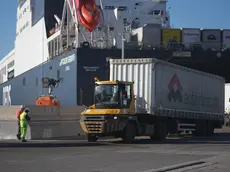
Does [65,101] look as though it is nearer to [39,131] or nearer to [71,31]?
[71,31]

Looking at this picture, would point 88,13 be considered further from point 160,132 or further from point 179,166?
point 179,166

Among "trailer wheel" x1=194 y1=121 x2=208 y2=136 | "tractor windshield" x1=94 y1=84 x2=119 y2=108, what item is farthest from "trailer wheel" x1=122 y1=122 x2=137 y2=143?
"trailer wheel" x1=194 y1=121 x2=208 y2=136

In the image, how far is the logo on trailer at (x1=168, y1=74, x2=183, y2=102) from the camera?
2309cm

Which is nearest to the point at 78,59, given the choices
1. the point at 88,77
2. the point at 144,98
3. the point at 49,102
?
the point at 88,77

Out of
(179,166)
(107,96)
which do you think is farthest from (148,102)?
(179,166)

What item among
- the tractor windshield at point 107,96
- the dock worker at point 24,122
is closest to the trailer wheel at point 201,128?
the tractor windshield at point 107,96

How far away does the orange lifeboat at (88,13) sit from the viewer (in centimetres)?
4556

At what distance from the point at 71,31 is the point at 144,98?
2990 centimetres

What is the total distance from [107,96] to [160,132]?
3.73 meters

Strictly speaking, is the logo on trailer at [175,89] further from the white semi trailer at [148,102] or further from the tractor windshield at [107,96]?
the tractor windshield at [107,96]

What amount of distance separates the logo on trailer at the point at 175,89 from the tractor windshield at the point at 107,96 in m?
4.00

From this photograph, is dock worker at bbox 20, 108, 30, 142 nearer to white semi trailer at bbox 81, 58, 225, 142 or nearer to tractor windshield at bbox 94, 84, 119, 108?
white semi trailer at bbox 81, 58, 225, 142

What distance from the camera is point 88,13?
152ft

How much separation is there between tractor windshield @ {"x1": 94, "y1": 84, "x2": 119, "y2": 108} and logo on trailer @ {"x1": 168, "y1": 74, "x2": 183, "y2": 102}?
4.00m
